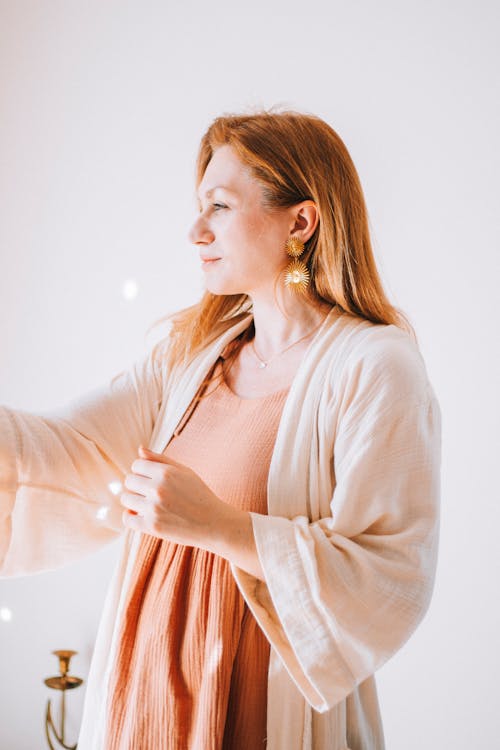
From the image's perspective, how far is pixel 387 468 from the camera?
2.76 feet

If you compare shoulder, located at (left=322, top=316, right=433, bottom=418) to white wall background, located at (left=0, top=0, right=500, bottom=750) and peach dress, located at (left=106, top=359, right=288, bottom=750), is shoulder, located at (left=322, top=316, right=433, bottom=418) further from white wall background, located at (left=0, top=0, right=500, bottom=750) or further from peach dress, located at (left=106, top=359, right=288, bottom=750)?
white wall background, located at (left=0, top=0, right=500, bottom=750)

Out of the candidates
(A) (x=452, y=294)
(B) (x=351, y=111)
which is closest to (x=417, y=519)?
(A) (x=452, y=294)

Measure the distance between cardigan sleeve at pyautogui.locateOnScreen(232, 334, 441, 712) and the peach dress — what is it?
7 cm

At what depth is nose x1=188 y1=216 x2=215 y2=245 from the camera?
1.02m

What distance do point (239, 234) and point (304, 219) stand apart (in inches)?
3.9

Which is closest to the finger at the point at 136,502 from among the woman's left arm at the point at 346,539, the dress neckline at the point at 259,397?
the woman's left arm at the point at 346,539

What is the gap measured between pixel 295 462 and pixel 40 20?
1.43 metres

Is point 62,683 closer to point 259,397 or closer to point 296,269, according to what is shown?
point 259,397

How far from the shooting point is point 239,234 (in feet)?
3.32

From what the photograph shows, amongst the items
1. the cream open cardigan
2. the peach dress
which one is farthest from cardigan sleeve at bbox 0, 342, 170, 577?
the peach dress

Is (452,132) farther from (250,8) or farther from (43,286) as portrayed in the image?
(43,286)

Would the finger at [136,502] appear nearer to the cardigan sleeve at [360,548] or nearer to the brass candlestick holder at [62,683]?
the cardigan sleeve at [360,548]

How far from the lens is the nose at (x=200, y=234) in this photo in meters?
1.02

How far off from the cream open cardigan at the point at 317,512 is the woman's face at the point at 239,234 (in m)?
0.11
